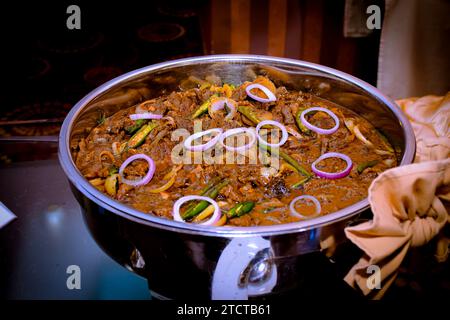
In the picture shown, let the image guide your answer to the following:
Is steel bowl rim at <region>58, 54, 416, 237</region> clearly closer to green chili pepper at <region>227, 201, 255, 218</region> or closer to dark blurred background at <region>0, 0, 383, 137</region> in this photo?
green chili pepper at <region>227, 201, 255, 218</region>

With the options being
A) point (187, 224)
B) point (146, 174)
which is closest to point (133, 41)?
point (146, 174)

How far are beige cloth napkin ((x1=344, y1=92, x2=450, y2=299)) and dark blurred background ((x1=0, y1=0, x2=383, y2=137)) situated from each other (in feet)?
6.73

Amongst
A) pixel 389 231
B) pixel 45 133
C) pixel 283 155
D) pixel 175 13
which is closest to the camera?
pixel 389 231

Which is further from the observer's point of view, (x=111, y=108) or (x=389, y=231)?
(x=111, y=108)

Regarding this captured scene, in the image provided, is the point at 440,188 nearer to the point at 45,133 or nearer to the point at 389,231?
the point at 389,231

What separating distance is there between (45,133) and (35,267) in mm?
2792

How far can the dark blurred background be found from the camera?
4305 mm

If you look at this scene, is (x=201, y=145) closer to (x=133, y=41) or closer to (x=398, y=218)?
(x=398, y=218)

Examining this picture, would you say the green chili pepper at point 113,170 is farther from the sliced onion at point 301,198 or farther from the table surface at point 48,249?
the sliced onion at point 301,198

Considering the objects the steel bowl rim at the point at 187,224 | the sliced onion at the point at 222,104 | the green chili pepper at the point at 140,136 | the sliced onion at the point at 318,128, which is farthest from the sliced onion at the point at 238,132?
the steel bowl rim at the point at 187,224

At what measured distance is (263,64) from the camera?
9.09 ft

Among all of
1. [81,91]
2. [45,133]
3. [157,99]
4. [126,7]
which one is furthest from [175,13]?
[157,99]

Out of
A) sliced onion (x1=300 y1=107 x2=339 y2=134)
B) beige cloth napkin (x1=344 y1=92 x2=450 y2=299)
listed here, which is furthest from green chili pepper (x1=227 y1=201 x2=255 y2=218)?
sliced onion (x1=300 y1=107 x2=339 y2=134)
